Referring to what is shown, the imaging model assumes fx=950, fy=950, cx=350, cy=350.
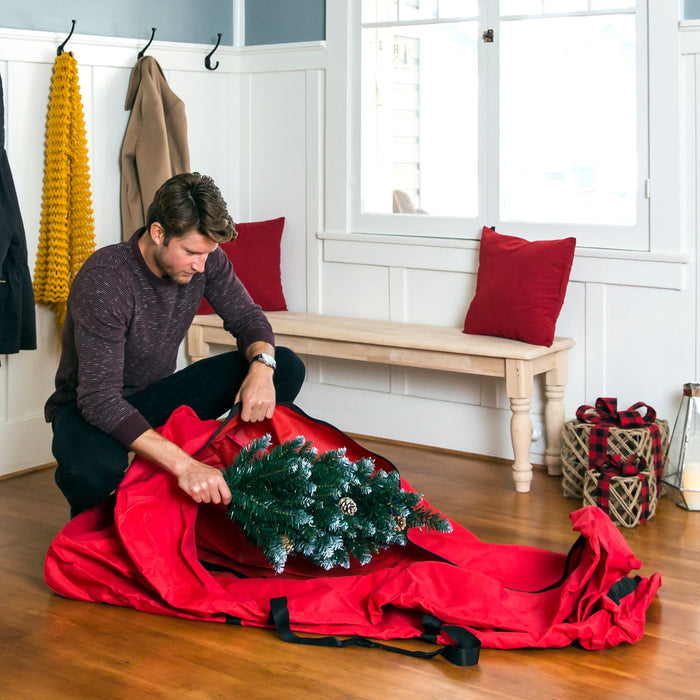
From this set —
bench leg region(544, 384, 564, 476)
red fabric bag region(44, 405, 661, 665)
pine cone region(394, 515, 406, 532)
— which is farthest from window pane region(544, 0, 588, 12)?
pine cone region(394, 515, 406, 532)

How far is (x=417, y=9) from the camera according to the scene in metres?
3.85

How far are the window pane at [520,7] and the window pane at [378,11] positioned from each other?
495mm

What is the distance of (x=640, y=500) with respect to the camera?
304 cm

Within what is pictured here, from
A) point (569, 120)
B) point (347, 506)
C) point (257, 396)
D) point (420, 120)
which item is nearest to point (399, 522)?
point (347, 506)

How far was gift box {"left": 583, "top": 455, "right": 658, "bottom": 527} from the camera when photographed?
302 cm

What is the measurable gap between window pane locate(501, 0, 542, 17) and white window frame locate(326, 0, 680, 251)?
0.08 m

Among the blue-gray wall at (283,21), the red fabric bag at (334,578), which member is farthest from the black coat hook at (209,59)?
the red fabric bag at (334,578)

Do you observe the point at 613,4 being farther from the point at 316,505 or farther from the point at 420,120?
the point at 316,505

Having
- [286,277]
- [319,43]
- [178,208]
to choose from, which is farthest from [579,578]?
[319,43]

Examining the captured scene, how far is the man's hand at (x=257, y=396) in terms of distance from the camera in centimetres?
263

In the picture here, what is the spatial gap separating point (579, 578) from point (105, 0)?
2.82 metres

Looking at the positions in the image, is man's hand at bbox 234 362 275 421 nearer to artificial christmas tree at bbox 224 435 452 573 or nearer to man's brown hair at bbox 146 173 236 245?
artificial christmas tree at bbox 224 435 452 573

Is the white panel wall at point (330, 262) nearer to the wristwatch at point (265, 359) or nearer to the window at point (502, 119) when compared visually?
the window at point (502, 119)

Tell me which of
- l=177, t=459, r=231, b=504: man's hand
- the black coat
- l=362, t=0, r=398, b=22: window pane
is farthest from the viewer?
l=362, t=0, r=398, b=22: window pane
